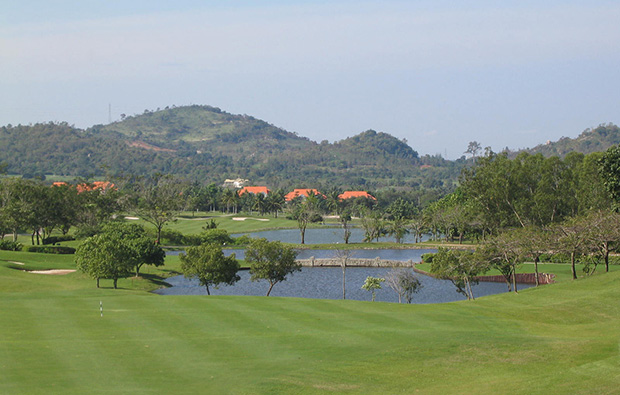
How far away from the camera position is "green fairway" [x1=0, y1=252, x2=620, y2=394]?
19.6 meters

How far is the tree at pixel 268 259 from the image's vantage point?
51500mm

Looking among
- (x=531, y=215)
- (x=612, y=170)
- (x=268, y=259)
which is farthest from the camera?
(x=531, y=215)

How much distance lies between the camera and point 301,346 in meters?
24.6

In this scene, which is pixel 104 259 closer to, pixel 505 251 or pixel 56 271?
pixel 56 271

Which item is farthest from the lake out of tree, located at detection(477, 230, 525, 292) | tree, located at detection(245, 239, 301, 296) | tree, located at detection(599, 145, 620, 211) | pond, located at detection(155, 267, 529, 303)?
tree, located at detection(599, 145, 620, 211)

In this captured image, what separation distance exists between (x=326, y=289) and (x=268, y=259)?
41.9 feet

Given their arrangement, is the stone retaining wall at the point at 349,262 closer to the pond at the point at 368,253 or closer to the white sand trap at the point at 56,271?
the pond at the point at 368,253

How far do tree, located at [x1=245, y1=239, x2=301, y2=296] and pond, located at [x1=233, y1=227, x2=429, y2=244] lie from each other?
53.2m

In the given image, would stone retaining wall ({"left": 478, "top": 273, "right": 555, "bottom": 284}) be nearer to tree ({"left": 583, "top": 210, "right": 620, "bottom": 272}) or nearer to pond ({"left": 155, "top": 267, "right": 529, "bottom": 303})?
pond ({"left": 155, "top": 267, "right": 529, "bottom": 303})

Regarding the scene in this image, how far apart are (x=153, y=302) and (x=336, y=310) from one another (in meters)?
9.58

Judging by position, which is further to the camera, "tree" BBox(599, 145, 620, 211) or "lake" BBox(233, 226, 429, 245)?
"lake" BBox(233, 226, 429, 245)

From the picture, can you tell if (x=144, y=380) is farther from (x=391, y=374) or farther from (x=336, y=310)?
(x=336, y=310)

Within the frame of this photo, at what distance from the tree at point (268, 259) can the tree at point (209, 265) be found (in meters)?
1.97

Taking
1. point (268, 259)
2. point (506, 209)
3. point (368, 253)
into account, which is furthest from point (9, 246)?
point (506, 209)
